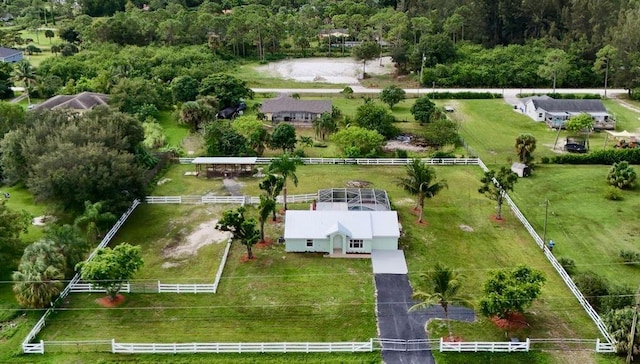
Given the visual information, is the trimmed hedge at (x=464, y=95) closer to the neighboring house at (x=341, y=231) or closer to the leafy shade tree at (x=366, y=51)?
the leafy shade tree at (x=366, y=51)

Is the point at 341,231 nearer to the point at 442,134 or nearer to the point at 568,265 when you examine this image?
the point at 568,265

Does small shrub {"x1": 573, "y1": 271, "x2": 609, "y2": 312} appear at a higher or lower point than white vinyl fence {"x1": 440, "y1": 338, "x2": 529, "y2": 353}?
higher

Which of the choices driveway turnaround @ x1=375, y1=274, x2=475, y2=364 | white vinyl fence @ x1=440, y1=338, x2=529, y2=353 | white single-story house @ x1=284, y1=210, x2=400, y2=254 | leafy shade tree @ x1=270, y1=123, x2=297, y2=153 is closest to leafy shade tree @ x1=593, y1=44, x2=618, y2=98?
leafy shade tree @ x1=270, y1=123, x2=297, y2=153

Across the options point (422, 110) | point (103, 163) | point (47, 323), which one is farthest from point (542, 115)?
point (47, 323)

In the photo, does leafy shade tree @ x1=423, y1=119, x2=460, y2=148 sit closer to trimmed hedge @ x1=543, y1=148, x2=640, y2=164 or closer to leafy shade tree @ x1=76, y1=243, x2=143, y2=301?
trimmed hedge @ x1=543, y1=148, x2=640, y2=164

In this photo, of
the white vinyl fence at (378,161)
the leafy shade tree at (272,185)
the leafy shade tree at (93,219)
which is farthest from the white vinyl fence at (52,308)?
the white vinyl fence at (378,161)

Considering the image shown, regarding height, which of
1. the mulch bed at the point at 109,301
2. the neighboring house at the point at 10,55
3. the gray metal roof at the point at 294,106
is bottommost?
the mulch bed at the point at 109,301

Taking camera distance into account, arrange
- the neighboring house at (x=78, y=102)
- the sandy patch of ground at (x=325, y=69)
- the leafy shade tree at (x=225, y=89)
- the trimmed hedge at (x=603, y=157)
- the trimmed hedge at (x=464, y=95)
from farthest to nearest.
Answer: the sandy patch of ground at (x=325, y=69) < the trimmed hedge at (x=464, y=95) < the leafy shade tree at (x=225, y=89) < the neighboring house at (x=78, y=102) < the trimmed hedge at (x=603, y=157)

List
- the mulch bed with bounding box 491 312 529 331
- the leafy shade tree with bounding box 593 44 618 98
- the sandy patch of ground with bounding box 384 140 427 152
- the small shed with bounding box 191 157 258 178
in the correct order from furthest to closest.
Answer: the leafy shade tree with bounding box 593 44 618 98 < the sandy patch of ground with bounding box 384 140 427 152 < the small shed with bounding box 191 157 258 178 < the mulch bed with bounding box 491 312 529 331
